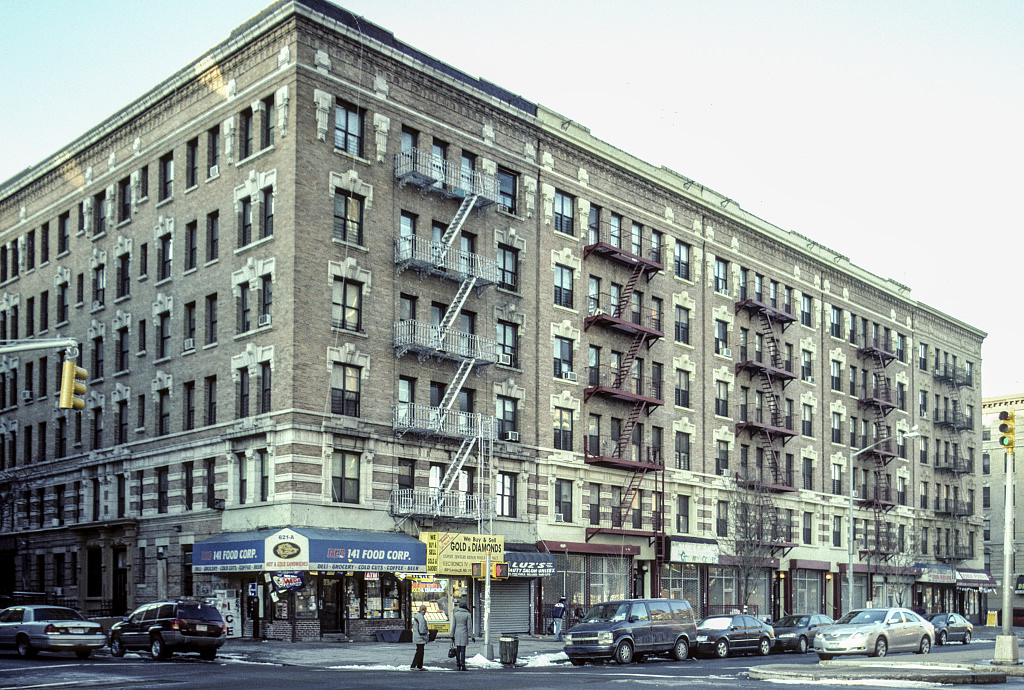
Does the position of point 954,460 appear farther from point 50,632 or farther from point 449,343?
point 50,632

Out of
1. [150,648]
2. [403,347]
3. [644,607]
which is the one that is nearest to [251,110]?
[403,347]

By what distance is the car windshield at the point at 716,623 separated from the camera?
126ft

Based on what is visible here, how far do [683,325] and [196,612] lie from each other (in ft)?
107

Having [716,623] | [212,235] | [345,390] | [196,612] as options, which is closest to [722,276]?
[716,623]

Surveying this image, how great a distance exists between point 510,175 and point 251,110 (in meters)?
11.9

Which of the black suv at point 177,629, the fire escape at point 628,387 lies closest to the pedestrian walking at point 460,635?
the black suv at point 177,629

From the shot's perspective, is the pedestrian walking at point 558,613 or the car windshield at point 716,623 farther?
the pedestrian walking at point 558,613

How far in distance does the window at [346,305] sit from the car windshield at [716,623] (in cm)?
1615

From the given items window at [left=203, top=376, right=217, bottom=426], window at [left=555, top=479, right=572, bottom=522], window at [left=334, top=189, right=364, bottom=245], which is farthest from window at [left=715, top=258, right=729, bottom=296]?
window at [left=203, top=376, right=217, bottom=426]

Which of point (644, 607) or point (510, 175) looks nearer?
point (644, 607)

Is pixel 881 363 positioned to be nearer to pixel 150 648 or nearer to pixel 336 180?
pixel 336 180

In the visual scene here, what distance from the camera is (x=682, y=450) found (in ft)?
188

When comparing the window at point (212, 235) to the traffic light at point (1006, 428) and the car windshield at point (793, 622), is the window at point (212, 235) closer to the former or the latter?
the car windshield at point (793, 622)

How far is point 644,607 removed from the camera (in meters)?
35.0
